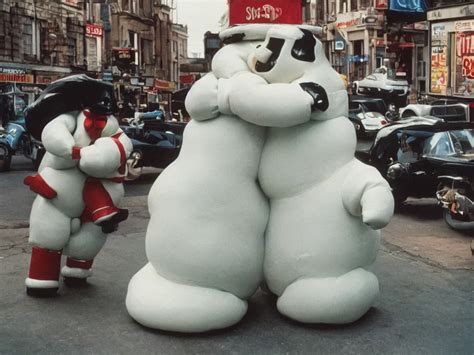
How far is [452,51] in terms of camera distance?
2492 cm

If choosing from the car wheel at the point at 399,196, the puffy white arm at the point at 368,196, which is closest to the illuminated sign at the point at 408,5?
the car wheel at the point at 399,196

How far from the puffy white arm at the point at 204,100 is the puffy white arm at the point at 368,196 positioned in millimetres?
967

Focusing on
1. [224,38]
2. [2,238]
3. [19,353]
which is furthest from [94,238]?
[2,238]

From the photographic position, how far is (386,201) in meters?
4.24

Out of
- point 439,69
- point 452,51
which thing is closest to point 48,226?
point 452,51

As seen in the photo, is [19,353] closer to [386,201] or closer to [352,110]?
[386,201]

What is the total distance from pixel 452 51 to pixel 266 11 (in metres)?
21.6

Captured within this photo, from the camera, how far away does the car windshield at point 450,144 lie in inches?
375

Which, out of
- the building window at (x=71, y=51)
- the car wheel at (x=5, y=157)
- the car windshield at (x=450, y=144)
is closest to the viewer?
the car windshield at (x=450, y=144)

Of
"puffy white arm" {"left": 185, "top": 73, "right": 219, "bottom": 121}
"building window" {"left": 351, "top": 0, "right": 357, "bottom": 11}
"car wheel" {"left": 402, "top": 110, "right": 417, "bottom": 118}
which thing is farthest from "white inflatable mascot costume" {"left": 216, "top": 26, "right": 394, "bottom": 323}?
"building window" {"left": 351, "top": 0, "right": 357, "bottom": 11}

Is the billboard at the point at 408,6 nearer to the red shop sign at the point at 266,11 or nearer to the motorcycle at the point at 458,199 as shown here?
the motorcycle at the point at 458,199

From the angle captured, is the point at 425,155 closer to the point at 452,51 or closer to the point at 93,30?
the point at 452,51

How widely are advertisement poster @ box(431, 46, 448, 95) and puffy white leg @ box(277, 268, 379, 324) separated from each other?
22.1 meters

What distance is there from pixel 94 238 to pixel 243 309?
1460 millimetres
